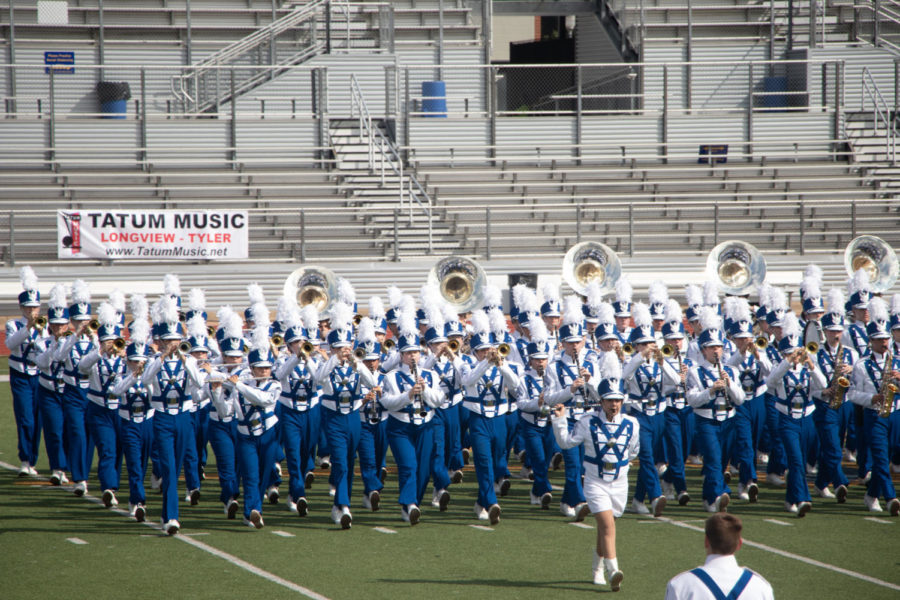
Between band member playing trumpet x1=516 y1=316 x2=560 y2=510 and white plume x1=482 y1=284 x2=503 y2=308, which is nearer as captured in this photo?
band member playing trumpet x1=516 y1=316 x2=560 y2=510

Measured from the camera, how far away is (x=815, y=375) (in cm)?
963

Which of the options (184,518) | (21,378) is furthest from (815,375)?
(21,378)

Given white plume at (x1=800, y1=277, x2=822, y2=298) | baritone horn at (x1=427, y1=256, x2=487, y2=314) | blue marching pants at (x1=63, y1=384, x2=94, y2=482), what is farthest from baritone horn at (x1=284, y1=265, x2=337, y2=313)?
white plume at (x1=800, y1=277, x2=822, y2=298)

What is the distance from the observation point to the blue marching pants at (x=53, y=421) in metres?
10.8

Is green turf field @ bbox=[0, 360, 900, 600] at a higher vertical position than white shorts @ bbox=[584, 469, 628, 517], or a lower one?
lower

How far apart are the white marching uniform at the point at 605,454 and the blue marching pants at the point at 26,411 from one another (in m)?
5.72

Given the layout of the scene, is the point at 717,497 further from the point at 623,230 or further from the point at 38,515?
the point at 623,230

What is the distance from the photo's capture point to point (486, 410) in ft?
31.6

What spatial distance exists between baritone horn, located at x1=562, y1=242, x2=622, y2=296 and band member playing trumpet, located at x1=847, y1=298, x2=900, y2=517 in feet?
16.4

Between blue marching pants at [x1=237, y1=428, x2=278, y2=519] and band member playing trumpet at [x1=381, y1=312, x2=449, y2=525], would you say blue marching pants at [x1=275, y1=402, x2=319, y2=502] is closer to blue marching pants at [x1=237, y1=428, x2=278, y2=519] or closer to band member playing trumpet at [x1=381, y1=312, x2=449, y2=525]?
blue marching pants at [x1=237, y1=428, x2=278, y2=519]

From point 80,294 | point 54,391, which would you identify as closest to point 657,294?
point 80,294

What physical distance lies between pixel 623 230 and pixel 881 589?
582 inches

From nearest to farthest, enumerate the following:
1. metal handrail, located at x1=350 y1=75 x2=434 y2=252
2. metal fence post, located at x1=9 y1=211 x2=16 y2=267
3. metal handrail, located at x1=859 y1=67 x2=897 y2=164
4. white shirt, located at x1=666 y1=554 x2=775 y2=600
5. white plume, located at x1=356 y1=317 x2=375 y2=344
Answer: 1. white shirt, located at x1=666 y1=554 x2=775 y2=600
2. white plume, located at x1=356 y1=317 x2=375 y2=344
3. metal fence post, located at x1=9 y1=211 x2=16 y2=267
4. metal handrail, located at x1=350 y1=75 x2=434 y2=252
5. metal handrail, located at x1=859 y1=67 x2=897 y2=164

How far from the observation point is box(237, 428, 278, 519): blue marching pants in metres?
8.98
